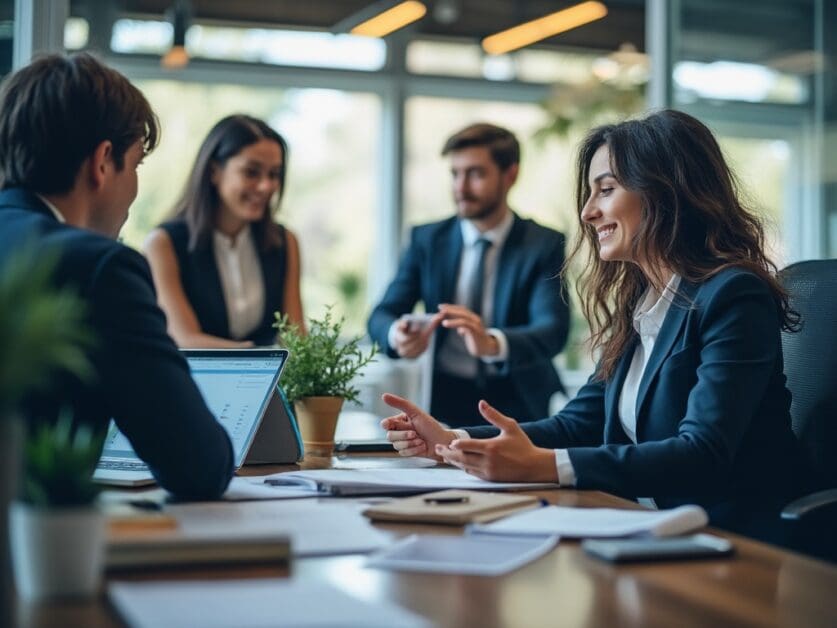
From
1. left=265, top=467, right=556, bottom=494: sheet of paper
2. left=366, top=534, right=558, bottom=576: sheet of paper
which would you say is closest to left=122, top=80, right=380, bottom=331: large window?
left=265, top=467, right=556, bottom=494: sheet of paper

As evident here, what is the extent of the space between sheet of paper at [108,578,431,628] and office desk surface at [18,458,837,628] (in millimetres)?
31

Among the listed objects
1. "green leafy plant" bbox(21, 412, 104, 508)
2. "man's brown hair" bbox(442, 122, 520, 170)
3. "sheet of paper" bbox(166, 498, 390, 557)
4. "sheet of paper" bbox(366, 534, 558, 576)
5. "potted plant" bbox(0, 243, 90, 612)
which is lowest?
"sheet of paper" bbox(366, 534, 558, 576)

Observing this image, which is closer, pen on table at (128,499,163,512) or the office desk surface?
the office desk surface

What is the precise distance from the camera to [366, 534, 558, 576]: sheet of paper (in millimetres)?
1308

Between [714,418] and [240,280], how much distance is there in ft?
7.46

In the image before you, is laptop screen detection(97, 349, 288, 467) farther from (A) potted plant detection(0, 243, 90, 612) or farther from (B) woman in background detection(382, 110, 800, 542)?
(A) potted plant detection(0, 243, 90, 612)

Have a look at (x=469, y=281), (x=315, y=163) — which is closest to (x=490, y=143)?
(x=469, y=281)

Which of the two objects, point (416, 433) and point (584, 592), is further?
point (416, 433)

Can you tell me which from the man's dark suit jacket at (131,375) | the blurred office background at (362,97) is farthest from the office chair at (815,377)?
the blurred office background at (362,97)

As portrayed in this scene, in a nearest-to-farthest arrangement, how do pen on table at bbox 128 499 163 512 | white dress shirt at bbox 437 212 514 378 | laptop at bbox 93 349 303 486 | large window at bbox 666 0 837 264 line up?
pen on table at bbox 128 499 163 512 → laptop at bbox 93 349 303 486 → white dress shirt at bbox 437 212 514 378 → large window at bbox 666 0 837 264

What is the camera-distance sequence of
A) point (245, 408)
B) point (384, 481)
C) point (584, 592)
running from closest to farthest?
1. point (584, 592)
2. point (384, 481)
3. point (245, 408)

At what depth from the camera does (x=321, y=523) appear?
1549 millimetres

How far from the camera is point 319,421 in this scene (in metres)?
2.46

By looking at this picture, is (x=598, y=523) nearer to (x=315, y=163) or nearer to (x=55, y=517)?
(x=55, y=517)
